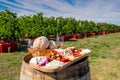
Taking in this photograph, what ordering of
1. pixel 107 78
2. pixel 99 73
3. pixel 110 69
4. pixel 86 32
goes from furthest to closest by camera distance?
pixel 86 32 < pixel 110 69 < pixel 99 73 < pixel 107 78

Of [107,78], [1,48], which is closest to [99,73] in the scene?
[107,78]

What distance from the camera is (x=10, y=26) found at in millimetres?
13188

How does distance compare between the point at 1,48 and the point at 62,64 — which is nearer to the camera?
the point at 62,64

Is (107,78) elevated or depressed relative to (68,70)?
depressed

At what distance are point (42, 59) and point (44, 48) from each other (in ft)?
2.20

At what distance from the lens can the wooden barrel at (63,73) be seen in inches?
95.7

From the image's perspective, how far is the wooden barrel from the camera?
7.97 feet

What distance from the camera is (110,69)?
7910 mm

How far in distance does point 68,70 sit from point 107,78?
4.57m

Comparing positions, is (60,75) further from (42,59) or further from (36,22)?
(36,22)

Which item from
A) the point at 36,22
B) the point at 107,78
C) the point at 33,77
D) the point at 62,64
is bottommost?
the point at 107,78

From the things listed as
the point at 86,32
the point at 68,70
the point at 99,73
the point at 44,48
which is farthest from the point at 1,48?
the point at 86,32

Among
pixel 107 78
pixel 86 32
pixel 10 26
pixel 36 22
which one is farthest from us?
pixel 86 32

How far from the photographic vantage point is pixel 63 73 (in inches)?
97.1
